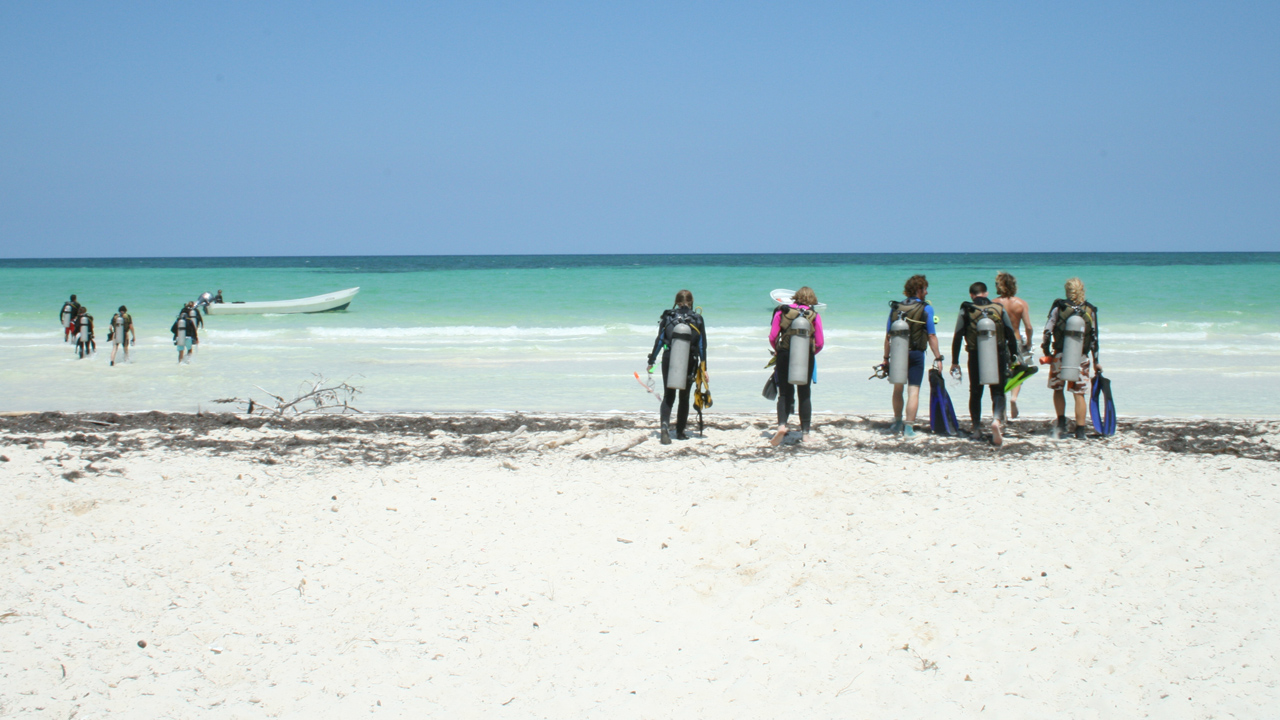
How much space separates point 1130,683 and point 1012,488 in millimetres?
2350

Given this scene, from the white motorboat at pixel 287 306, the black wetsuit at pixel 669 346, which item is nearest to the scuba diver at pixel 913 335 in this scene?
the black wetsuit at pixel 669 346

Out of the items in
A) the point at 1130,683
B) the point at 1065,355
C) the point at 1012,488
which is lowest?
the point at 1130,683

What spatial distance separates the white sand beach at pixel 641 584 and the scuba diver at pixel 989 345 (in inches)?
25.6

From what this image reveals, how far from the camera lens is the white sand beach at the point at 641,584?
11.8 ft

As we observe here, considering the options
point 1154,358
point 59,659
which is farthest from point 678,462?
point 1154,358

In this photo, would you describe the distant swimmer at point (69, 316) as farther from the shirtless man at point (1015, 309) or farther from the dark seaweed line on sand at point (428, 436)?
the shirtless man at point (1015, 309)

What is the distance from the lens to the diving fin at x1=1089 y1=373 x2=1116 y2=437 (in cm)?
742

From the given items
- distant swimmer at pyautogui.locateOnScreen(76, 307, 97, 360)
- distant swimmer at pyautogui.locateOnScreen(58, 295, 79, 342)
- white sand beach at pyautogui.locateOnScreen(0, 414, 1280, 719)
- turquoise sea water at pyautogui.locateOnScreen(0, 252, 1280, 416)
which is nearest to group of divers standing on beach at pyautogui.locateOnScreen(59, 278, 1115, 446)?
white sand beach at pyautogui.locateOnScreen(0, 414, 1280, 719)

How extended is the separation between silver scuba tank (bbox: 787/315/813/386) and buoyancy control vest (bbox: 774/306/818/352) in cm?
3

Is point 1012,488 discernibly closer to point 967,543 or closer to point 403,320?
point 967,543

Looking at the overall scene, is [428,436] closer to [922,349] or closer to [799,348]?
[799,348]

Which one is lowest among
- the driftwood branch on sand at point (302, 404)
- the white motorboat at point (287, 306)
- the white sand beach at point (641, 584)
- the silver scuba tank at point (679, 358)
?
the white sand beach at point (641, 584)

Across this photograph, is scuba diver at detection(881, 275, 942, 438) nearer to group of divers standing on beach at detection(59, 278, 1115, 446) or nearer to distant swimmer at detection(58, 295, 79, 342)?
group of divers standing on beach at detection(59, 278, 1115, 446)

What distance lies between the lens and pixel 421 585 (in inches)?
176
